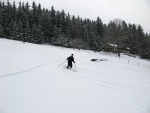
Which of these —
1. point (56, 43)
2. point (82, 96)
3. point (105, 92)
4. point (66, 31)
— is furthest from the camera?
point (66, 31)

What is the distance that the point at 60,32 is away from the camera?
5775 centimetres

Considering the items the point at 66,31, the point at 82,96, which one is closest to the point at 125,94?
the point at 82,96

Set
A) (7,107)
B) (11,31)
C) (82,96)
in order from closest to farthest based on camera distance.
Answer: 1. (7,107)
2. (82,96)
3. (11,31)

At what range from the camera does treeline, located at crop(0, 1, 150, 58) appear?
52.8 metres

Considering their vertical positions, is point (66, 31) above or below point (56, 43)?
above

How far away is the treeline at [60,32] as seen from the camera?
52750mm

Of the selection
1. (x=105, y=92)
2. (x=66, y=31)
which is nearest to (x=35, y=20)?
(x=66, y=31)

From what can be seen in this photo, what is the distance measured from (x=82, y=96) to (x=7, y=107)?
3.96 metres

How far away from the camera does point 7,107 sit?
5840 mm

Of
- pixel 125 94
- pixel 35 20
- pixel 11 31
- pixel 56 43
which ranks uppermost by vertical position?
pixel 35 20

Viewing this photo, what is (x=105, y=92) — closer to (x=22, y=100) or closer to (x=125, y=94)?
(x=125, y=94)

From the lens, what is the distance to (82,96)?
848cm

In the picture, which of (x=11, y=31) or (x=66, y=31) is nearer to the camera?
(x=11, y=31)

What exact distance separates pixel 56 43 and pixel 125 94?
4804cm
